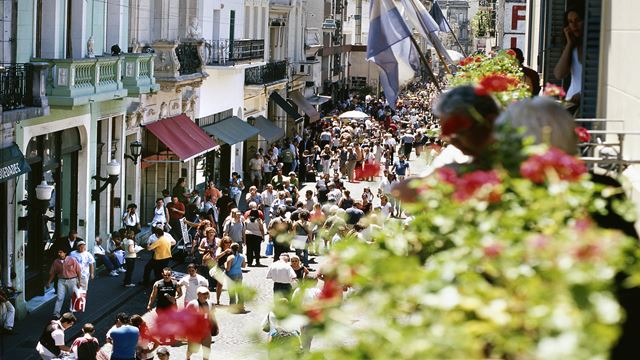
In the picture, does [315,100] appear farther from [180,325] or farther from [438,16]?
[180,325]

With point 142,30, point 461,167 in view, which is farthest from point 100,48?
point 461,167

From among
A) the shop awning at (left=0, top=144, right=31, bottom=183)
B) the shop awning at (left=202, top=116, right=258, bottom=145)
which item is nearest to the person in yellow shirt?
the shop awning at (left=0, top=144, right=31, bottom=183)

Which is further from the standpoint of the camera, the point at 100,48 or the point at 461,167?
the point at 100,48

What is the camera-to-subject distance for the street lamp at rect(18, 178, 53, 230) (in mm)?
24688

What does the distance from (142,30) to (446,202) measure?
31.0 meters

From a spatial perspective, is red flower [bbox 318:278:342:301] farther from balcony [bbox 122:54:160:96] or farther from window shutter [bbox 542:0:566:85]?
balcony [bbox 122:54:160:96]

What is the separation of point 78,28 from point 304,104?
114 ft

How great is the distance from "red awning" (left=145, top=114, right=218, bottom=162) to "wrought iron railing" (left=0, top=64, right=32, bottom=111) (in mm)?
10665

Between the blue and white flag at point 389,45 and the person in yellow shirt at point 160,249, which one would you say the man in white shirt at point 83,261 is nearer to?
the person in yellow shirt at point 160,249

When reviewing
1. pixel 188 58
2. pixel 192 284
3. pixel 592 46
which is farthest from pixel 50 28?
pixel 592 46

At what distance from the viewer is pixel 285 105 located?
186ft

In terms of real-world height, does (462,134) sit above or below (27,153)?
above

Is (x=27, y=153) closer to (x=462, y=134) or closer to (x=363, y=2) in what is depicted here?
(x=462, y=134)

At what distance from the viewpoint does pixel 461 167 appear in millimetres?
5219
